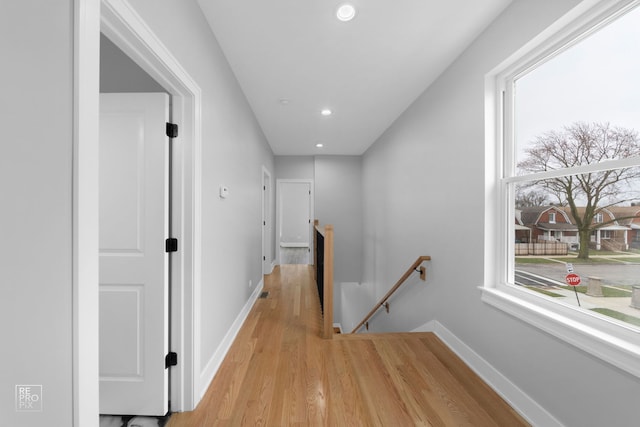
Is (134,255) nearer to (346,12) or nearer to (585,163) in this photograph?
(346,12)

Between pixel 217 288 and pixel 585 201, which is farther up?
pixel 585 201

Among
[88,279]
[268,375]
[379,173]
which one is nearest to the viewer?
[88,279]

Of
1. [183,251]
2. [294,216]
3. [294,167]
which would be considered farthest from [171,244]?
[294,216]

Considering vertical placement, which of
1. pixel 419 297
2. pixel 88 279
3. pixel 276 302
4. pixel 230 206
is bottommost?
pixel 276 302

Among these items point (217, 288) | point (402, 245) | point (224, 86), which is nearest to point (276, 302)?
point (217, 288)

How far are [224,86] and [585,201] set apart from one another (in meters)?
2.56

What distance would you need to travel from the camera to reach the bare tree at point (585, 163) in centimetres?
123

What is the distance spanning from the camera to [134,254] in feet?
5.16

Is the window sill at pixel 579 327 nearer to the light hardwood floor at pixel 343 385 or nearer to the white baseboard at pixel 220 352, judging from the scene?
the light hardwood floor at pixel 343 385

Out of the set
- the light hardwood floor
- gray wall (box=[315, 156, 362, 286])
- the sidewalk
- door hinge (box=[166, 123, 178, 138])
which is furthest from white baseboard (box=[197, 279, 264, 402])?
gray wall (box=[315, 156, 362, 286])

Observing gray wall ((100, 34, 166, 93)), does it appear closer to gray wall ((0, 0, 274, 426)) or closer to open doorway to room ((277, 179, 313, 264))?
gray wall ((0, 0, 274, 426))
